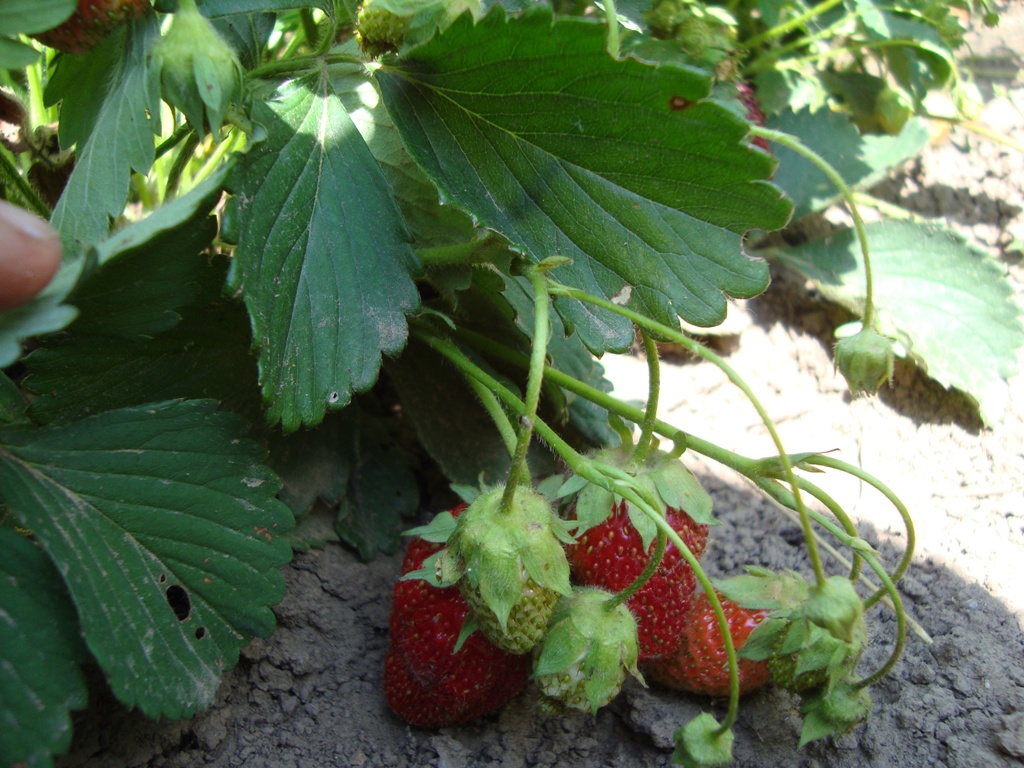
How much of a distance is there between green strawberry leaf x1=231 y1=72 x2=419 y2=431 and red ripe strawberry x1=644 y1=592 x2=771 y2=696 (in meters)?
0.43

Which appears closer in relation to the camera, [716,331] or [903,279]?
[716,331]

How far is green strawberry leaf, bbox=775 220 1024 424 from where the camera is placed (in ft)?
4.08

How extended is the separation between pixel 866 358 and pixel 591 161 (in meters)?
0.38

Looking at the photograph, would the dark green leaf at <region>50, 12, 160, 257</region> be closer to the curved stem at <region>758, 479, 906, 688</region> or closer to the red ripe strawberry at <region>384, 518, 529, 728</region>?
the red ripe strawberry at <region>384, 518, 529, 728</region>

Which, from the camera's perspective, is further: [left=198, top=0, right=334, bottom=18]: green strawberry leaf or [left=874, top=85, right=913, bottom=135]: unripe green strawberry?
[left=874, top=85, right=913, bottom=135]: unripe green strawberry

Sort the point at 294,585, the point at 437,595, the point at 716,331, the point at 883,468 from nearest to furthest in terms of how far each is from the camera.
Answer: the point at 437,595, the point at 294,585, the point at 883,468, the point at 716,331

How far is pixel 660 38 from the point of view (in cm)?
132

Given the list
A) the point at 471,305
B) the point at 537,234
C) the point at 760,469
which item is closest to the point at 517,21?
the point at 537,234

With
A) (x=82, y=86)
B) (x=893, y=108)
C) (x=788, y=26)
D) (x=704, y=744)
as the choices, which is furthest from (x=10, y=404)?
(x=893, y=108)

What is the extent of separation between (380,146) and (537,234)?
10.4 inches

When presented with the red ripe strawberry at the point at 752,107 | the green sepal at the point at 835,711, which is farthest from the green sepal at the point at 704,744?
the red ripe strawberry at the point at 752,107

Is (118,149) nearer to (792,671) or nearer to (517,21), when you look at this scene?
(517,21)

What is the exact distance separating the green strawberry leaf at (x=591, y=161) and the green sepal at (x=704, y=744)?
359mm

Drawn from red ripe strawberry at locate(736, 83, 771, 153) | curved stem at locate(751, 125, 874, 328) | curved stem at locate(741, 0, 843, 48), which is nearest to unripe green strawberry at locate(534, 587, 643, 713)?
A: curved stem at locate(751, 125, 874, 328)
